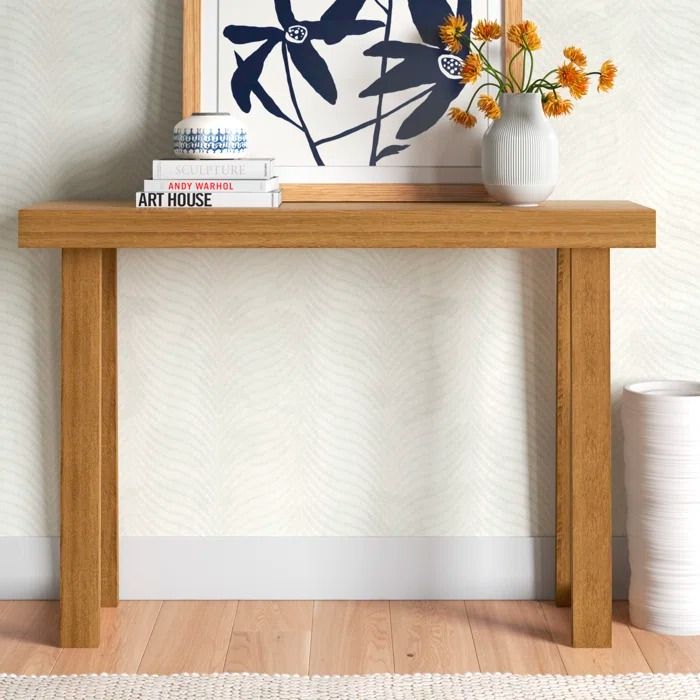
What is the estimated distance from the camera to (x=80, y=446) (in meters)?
2.29

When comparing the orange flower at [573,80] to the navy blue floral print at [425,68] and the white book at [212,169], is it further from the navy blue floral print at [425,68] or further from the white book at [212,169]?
the white book at [212,169]

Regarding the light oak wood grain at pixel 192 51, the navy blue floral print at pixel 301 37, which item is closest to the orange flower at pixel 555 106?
the navy blue floral print at pixel 301 37

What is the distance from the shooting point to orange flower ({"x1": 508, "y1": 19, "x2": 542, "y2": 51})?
2.29 meters

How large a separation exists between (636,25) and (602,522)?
110 cm

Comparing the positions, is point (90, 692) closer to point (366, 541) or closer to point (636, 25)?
point (366, 541)

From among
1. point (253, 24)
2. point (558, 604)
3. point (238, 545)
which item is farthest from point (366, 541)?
point (253, 24)

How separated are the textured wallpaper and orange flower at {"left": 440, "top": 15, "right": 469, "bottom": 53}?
324 millimetres

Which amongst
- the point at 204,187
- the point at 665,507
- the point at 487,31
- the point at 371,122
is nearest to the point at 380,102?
the point at 371,122

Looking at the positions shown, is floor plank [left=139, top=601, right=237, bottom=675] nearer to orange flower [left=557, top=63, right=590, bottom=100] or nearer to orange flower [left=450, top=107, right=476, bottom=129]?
orange flower [left=450, top=107, right=476, bottom=129]

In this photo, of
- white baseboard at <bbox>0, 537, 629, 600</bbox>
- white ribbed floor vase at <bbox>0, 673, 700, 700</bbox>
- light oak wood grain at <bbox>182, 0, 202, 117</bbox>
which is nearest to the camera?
white ribbed floor vase at <bbox>0, 673, 700, 700</bbox>

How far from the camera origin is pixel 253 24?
2.45 metres

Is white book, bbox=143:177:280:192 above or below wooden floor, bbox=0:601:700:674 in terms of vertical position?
above

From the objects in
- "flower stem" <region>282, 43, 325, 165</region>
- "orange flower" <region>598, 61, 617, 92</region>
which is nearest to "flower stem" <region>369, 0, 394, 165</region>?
"flower stem" <region>282, 43, 325, 165</region>

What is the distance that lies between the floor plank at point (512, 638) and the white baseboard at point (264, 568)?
0.06m
